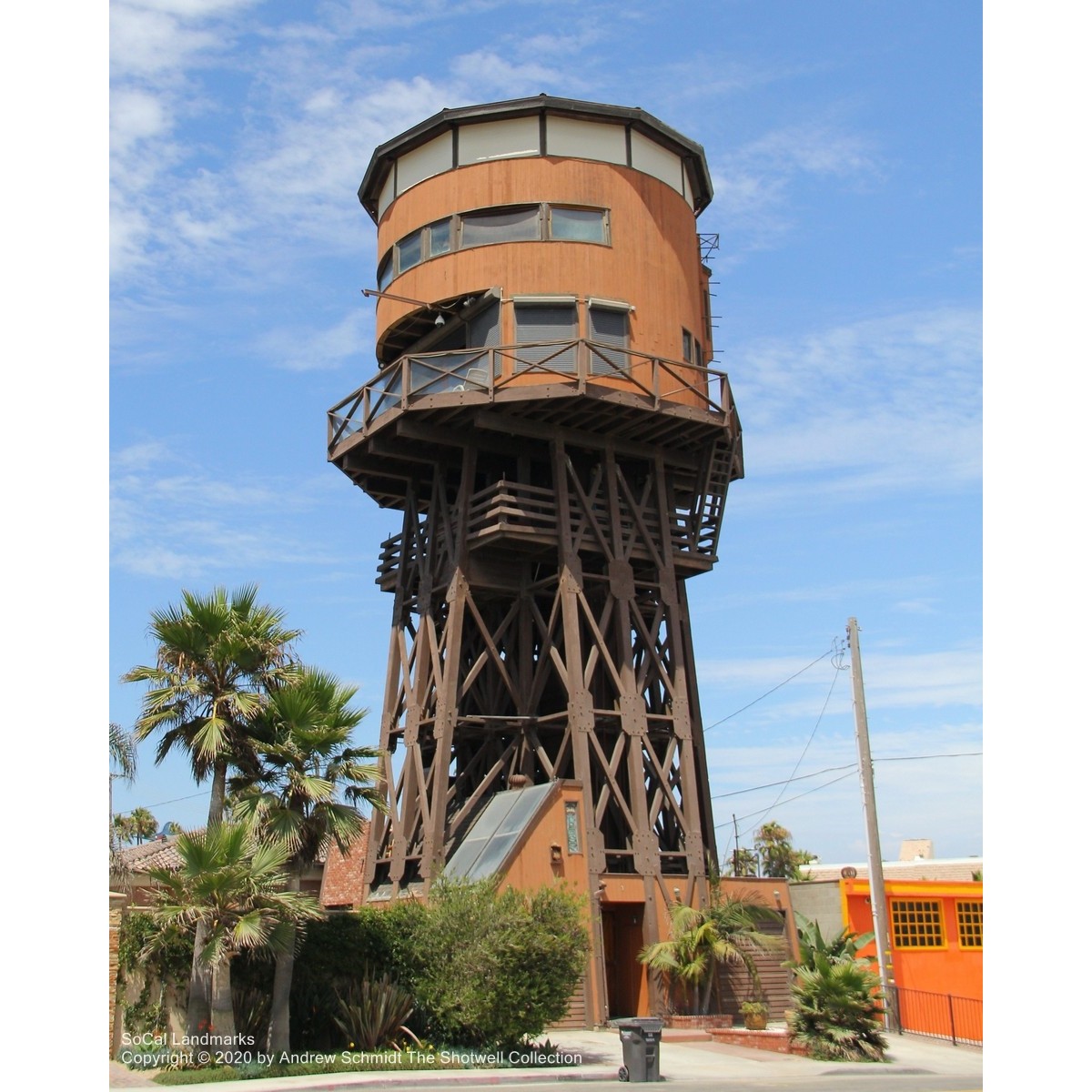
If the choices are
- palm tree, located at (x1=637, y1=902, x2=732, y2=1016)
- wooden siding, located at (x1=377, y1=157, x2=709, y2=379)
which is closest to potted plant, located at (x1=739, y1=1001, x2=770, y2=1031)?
palm tree, located at (x1=637, y1=902, x2=732, y2=1016)

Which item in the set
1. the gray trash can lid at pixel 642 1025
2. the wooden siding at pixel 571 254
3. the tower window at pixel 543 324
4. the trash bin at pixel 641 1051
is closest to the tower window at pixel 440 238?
the wooden siding at pixel 571 254

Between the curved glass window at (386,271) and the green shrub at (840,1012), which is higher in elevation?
the curved glass window at (386,271)

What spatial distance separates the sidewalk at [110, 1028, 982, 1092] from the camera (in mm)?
18562

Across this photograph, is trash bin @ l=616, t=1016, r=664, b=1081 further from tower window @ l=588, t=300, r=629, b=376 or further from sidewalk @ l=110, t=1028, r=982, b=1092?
tower window @ l=588, t=300, r=629, b=376

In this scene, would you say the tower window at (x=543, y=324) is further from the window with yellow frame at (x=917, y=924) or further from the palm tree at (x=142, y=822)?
the palm tree at (x=142, y=822)

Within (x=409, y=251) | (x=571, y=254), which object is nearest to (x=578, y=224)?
(x=571, y=254)

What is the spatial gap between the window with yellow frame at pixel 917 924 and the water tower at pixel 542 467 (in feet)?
17.6

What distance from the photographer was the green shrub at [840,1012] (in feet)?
78.2

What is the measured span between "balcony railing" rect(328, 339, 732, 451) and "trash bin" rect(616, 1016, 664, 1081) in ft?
48.9

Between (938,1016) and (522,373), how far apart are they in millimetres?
17815

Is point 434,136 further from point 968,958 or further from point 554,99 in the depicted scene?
point 968,958

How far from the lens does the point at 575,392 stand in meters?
30.4

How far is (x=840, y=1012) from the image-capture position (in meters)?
24.1

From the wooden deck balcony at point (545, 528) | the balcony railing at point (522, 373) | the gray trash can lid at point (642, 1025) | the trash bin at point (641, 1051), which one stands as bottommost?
the trash bin at point (641, 1051)
